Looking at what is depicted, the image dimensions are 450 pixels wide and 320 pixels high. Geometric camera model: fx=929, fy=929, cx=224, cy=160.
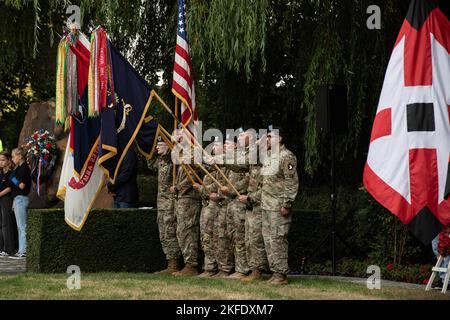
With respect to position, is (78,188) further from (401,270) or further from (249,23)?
(401,270)

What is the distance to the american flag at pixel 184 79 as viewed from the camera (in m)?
12.7

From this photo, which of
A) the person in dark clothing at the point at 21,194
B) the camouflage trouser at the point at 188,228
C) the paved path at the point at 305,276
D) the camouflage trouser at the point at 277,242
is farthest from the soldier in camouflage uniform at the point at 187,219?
the person in dark clothing at the point at 21,194

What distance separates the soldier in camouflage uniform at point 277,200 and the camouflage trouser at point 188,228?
1.61 metres

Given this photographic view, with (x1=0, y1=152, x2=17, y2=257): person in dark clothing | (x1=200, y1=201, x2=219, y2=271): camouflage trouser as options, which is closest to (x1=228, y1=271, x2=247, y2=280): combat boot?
(x1=200, y1=201, x2=219, y2=271): camouflage trouser

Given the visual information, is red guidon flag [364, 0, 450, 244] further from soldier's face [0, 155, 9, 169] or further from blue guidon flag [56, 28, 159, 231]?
soldier's face [0, 155, 9, 169]

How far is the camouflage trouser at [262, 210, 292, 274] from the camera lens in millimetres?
11484

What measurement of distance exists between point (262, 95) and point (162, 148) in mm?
3478

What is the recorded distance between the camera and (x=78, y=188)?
11695mm

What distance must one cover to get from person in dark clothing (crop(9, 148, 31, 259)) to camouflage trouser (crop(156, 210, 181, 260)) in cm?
371

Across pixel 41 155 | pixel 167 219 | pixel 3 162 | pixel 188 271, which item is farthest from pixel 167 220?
pixel 41 155

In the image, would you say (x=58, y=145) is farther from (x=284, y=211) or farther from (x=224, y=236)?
(x=284, y=211)

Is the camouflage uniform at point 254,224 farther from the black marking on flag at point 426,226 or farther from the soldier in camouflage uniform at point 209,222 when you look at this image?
the black marking on flag at point 426,226

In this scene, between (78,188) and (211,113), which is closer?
(78,188)
